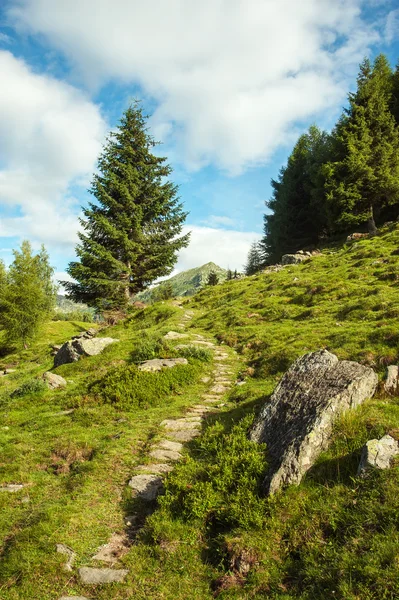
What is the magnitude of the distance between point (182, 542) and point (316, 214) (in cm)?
4950

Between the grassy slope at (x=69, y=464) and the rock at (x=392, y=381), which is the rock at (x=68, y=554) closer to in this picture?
the grassy slope at (x=69, y=464)

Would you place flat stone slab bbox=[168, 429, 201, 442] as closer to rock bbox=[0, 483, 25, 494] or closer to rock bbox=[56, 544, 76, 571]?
rock bbox=[0, 483, 25, 494]

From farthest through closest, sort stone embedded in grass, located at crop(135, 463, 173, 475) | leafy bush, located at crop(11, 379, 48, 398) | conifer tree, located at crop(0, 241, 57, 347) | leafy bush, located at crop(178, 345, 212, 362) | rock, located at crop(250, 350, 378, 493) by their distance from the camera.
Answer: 1. conifer tree, located at crop(0, 241, 57, 347)
2. leafy bush, located at crop(178, 345, 212, 362)
3. leafy bush, located at crop(11, 379, 48, 398)
4. stone embedded in grass, located at crop(135, 463, 173, 475)
5. rock, located at crop(250, 350, 378, 493)

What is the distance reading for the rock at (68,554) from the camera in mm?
4517

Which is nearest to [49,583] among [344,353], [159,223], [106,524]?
[106,524]

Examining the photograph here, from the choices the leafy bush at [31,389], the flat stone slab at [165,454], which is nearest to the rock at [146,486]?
the flat stone slab at [165,454]

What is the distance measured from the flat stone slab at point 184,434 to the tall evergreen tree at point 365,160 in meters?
33.7

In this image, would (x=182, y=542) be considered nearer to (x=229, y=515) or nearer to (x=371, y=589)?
(x=229, y=515)

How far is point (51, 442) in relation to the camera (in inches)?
313

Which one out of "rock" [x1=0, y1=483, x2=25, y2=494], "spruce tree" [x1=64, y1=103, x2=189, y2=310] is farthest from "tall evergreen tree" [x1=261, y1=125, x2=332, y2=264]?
"rock" [x1=0, y1=483, x2=25, y2=494]

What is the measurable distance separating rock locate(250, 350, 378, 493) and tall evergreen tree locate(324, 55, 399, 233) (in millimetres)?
32456

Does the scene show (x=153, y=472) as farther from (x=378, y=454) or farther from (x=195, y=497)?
(x=378, y=454)

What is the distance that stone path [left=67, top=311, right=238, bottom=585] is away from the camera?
454 cm

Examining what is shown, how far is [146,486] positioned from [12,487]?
8.21ft
